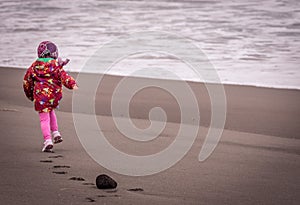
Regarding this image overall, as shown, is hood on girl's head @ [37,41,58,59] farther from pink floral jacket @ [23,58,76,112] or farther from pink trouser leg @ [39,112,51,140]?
pink trouser leg @ [39,112,51,140]

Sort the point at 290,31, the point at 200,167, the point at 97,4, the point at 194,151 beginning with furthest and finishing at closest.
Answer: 1. the point at 97,4
2. the point at 290,31
3. the point at 194,151
4. the point at 200,167

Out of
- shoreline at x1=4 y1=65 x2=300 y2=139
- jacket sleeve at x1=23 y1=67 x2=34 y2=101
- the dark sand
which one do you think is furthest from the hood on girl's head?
shoreline at x1=4 y1=65 x2=300 y2=139

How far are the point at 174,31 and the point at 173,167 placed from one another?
1159cm

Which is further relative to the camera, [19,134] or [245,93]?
[245,93]

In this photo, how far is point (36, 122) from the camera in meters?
6.91

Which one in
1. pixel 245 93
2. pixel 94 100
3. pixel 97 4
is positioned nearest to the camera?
pixel 94 100

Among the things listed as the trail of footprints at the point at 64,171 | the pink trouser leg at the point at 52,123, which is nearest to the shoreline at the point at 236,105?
the pink trouser leg at the point at 52,123

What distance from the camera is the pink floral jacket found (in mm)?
5852

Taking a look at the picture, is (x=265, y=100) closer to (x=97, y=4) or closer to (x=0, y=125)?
(x=0, y=125)

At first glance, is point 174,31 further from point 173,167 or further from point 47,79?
point 173,167

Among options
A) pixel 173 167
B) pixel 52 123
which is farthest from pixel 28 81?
pixel 173 167

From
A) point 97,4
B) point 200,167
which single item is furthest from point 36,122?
point 97,4

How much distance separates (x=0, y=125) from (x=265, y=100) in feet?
13.3

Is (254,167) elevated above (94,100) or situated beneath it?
situated beneath
